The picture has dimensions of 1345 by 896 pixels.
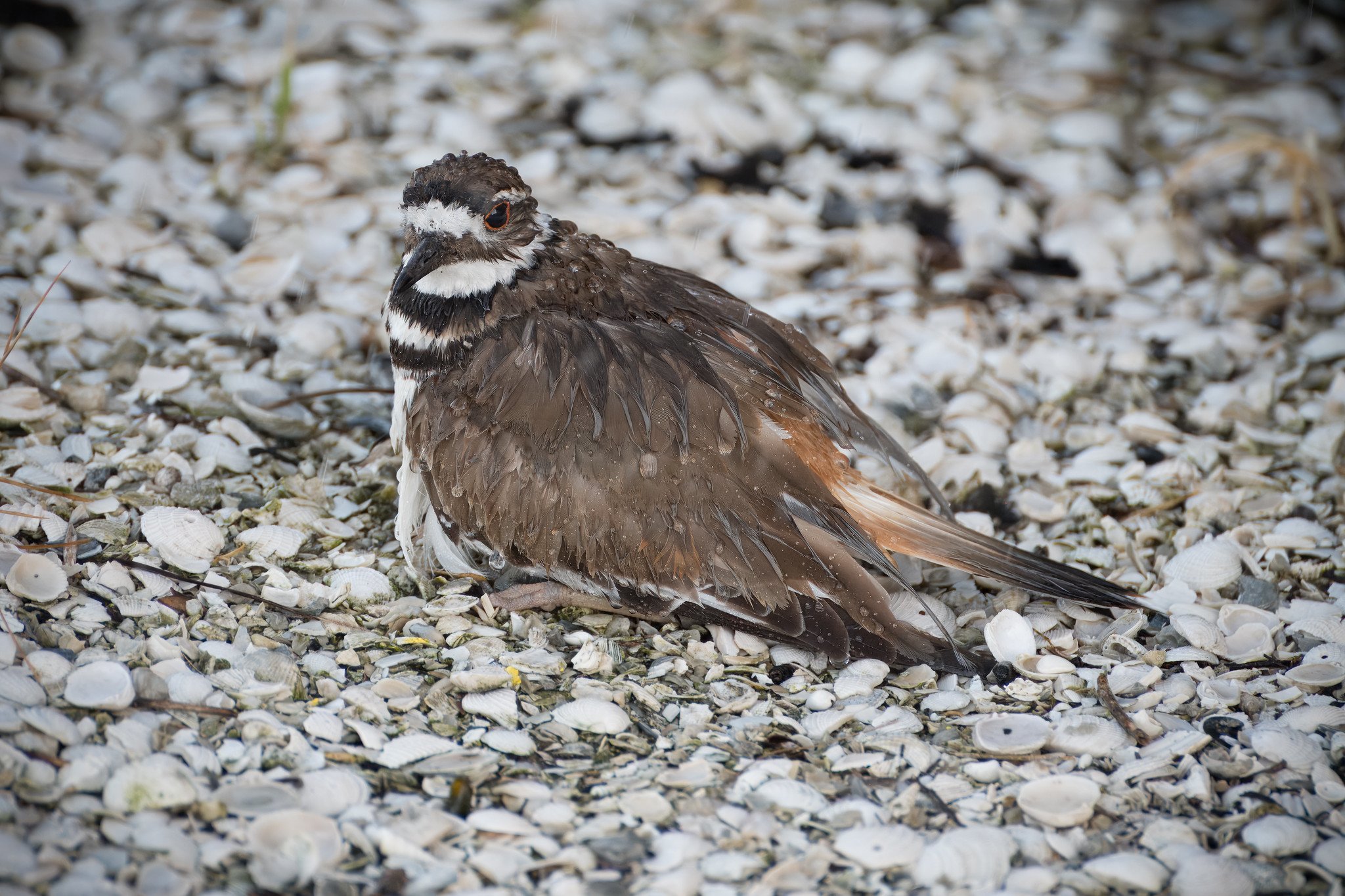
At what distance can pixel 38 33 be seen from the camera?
542 centimetres

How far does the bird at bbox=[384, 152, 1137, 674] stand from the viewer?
3.08m

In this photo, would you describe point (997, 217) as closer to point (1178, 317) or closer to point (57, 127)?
point (1178, 317)

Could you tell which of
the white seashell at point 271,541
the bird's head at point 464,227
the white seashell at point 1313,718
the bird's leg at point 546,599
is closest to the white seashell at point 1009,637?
the white seashell at point 1313,718

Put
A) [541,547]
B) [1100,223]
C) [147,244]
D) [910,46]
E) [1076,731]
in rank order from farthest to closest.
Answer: [910,46], [1100,223], [147,244], [541,547], [1076,731]

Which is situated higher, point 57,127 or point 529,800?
point 57,127

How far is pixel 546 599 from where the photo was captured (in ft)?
10.7

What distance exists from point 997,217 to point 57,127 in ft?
12.7

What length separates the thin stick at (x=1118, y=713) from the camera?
2.95 metres

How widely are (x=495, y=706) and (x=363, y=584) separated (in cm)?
58

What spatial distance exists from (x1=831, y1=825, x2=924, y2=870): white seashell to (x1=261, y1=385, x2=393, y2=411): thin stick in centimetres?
206

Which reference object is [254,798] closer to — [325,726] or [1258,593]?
[325,726]

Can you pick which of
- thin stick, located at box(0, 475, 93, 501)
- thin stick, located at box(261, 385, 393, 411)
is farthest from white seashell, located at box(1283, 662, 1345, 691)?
thin stick, located at box(0, 475, 93, 501)

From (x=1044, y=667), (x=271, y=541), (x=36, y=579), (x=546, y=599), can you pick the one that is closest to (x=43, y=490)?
(x=36, y=579)

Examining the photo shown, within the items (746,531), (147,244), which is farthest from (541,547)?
(147,244)
